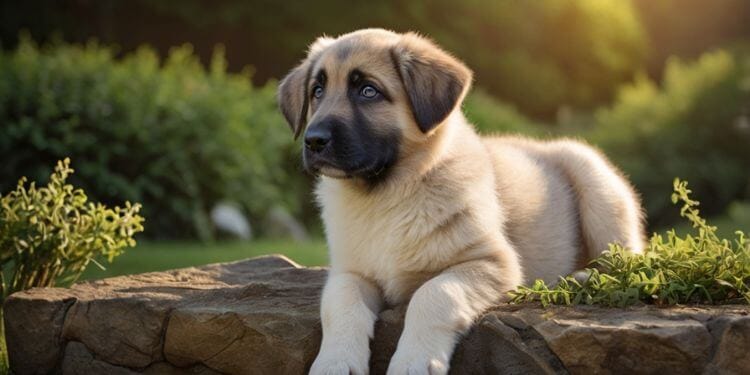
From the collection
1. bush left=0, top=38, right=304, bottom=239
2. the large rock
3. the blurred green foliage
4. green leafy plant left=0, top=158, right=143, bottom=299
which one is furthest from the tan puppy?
the blurred green foliage

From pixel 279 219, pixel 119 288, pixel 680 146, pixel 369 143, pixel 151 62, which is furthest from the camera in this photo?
pixel 680 146

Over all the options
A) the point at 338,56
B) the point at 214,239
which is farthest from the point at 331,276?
the point at 214,239

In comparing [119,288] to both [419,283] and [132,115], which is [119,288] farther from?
[132,115]

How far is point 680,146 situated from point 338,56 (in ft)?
38.1

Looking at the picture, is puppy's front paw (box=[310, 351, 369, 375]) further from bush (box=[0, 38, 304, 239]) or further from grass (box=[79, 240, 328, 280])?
bush (box=[0, 38, 304, 239])

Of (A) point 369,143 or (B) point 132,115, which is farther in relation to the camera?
(B) point 132,115

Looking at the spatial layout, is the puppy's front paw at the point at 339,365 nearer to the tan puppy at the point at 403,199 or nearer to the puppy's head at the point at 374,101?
the tan puppy at the point at 403,199

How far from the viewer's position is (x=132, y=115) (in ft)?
39.6

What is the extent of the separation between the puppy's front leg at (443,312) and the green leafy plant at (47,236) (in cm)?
259

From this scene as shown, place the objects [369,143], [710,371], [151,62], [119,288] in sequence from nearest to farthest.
→ [710,371] < [369,143] < [119,288] < [151,62]

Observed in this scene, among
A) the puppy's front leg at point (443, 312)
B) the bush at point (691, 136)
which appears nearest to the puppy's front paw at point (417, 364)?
the puppy's front leg at point (443, 312)

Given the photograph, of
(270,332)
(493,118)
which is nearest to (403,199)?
(270,332)

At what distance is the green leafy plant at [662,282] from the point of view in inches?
174

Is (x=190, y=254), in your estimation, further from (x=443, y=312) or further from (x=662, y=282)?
(x=662, y=282)
